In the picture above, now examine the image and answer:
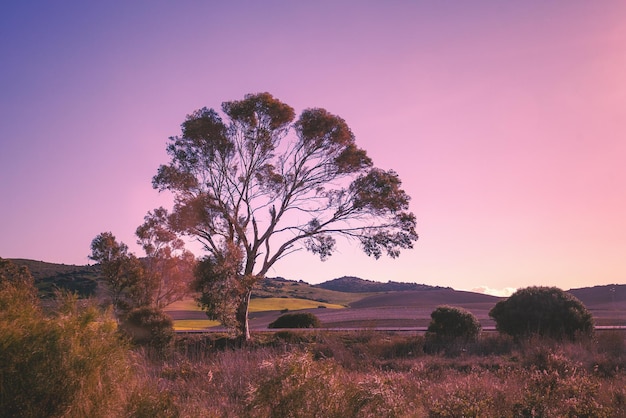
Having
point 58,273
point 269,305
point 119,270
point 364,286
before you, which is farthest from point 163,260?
point 364,286

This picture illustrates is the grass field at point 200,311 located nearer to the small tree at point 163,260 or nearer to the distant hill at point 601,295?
the small tree at point 163,260

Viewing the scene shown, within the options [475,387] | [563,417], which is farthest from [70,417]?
[475,387]

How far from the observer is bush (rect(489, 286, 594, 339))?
21.6 m

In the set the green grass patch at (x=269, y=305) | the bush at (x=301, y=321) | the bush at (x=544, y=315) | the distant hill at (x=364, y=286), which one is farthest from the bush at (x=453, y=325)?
the distant hill at (x=364, y=286)

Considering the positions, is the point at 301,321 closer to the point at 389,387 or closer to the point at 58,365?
the point at 389,387

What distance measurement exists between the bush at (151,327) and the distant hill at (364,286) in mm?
129054

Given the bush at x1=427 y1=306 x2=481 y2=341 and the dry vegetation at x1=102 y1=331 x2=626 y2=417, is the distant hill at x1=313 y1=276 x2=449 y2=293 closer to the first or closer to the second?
the bush at x1=427 y1=306 x2=481 y2=341

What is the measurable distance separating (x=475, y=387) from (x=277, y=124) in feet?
67.6

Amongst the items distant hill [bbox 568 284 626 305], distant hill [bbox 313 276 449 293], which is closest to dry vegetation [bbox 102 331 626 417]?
distant hill [bbox 568 284 626 305]

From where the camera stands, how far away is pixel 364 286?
16200 cm

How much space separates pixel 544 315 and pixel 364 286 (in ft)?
464

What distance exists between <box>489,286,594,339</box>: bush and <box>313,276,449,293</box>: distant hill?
125 meters

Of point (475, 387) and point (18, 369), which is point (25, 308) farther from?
point (475, 387)

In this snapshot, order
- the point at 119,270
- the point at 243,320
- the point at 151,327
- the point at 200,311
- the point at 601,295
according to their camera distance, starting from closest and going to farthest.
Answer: the point at 151,327
the point at 243,320
the point at 119,270
the point at 200,311
the point at 601,295
